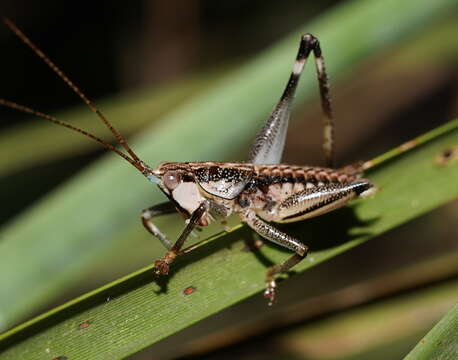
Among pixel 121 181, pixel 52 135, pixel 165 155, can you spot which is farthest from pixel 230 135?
pixel 52 135

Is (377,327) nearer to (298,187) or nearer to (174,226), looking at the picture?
(298,187)

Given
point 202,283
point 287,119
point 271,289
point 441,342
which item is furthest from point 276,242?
point 441,342

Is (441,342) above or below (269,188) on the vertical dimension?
below

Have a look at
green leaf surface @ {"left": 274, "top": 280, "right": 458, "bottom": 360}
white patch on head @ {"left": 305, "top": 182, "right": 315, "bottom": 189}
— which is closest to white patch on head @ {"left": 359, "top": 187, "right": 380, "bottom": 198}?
white patch on head @ {"left": 305, "top": 182, "right": 315, "bottom": 189}

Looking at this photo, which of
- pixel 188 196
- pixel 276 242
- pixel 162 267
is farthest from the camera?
pixel 188 196

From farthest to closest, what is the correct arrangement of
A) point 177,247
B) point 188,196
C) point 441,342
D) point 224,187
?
point 224,187 < point 188,196 < point 177,247 < point 441,342

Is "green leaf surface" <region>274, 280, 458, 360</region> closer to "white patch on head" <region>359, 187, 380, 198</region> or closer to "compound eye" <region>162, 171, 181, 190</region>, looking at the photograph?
"white patch on head" <region>359, 187, 380, 198</region>
